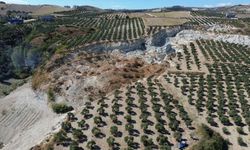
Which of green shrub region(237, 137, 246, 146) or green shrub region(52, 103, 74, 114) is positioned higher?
green shrub region(237, 137, 246, 146)

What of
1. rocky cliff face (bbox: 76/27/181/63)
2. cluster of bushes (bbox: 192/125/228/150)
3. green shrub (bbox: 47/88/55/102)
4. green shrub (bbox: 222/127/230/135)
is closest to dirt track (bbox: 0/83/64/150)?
green shrub (bbox: 47/88/55/102)

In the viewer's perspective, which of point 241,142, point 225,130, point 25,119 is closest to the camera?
point 241,142

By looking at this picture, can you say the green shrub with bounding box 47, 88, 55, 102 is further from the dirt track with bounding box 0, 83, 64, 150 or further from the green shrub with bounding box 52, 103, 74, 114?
the green shrub with bounding box 52, 103, 74, 114

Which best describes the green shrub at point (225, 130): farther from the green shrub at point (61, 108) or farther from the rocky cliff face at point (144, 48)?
the rocky cliff face at point (144, 48)

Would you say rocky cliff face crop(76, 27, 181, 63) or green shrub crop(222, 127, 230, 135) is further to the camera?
rocky cliff face crop(76, 27, 181, 63)

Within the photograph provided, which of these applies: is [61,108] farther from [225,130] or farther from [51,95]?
[225,130]

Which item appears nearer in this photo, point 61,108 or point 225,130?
point 225,130

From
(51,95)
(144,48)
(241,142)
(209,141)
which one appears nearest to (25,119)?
(51,95)

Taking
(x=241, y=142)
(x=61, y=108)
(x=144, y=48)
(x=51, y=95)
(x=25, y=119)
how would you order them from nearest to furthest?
(x=241, y=142) → (x=61, y=108) → (x=25, y=119) → (x=51, y=95) → (x=144, y=48)

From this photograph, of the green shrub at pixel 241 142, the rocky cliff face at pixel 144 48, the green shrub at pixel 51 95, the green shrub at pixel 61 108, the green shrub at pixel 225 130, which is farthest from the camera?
the rocky cliff face at pixel 144 48

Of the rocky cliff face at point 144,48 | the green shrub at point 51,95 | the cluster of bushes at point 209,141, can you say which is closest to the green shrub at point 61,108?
the green shrub at point 51,95

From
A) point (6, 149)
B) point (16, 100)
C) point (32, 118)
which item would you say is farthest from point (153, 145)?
point (16, 100)
